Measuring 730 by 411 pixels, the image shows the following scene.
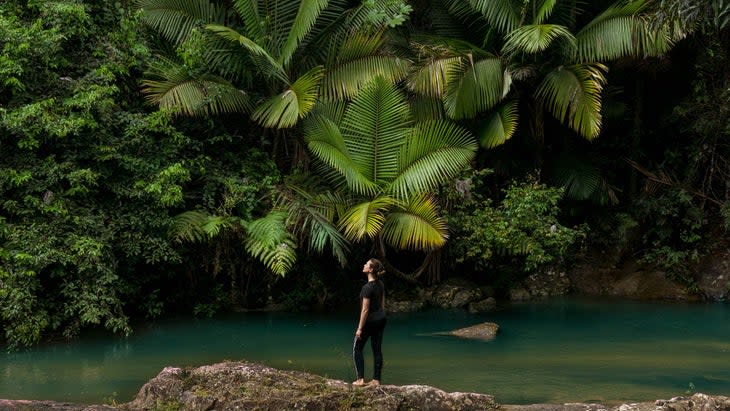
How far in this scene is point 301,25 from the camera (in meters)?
13.7

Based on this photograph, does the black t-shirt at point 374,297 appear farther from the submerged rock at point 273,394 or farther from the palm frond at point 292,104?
the palm frond at point 292,104

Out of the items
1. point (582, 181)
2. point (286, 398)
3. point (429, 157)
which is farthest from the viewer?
point (582, 181)

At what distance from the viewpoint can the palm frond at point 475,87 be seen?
46.1 ft

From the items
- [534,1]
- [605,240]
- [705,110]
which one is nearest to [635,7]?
[534,1]

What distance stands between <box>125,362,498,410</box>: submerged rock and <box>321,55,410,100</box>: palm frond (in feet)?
23.5

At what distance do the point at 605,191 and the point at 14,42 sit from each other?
10.3 metres

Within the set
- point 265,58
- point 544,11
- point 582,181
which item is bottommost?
point 582,181

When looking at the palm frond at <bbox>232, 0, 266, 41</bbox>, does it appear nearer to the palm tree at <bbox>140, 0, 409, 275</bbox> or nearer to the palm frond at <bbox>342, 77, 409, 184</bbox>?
the palm tree at <bbox>140, 0, 409, 275</bbox>

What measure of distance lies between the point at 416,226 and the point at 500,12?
4.21 metres

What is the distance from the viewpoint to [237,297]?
14320mm

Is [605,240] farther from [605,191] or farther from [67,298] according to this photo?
[67,298]

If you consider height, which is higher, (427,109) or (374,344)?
(427,109)

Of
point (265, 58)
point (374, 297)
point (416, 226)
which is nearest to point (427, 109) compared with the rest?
point (416, 226)

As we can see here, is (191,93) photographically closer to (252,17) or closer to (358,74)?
(252,17)
